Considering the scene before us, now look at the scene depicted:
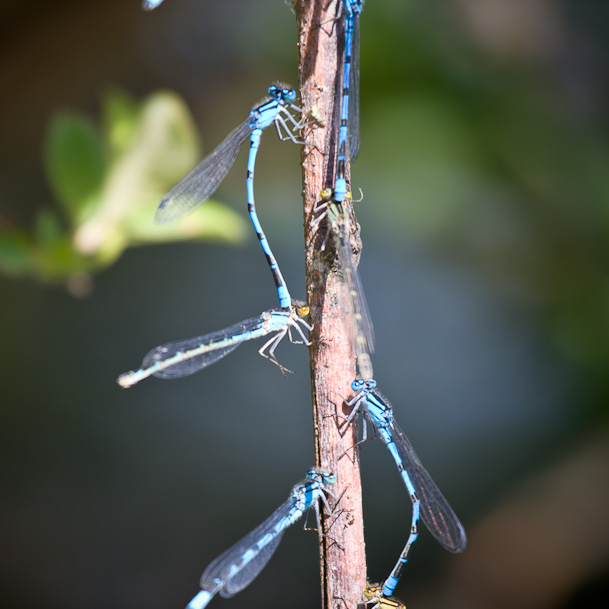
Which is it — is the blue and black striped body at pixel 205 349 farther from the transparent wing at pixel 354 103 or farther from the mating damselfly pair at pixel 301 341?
the transparent wing at pixel 354 103

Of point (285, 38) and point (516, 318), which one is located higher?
point (285, 38)

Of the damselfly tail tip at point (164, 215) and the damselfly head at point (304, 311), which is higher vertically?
the damselfly tail tip at point (164, 215)

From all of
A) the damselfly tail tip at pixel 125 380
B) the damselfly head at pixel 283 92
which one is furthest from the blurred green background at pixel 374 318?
the damselfly tail tip at pixel 125 380

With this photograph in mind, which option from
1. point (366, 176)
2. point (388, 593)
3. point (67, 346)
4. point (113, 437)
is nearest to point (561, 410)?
point (366, 176)

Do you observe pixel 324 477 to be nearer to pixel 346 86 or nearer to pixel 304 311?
pixel 304 311

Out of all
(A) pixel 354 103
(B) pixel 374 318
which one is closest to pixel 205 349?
(A) pixel 354 103

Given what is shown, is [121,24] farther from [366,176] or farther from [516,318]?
[516,318]
